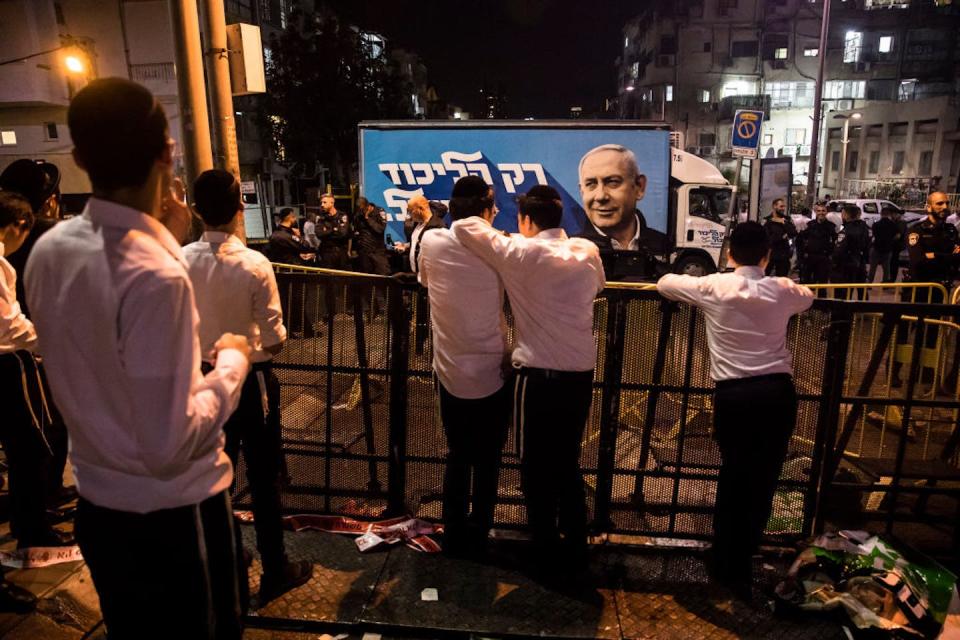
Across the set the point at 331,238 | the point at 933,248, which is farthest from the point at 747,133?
the point at 331,238

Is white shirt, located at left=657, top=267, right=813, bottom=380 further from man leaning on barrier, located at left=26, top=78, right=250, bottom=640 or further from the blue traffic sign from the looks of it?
the blue traffic sign

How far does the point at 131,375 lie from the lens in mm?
1565

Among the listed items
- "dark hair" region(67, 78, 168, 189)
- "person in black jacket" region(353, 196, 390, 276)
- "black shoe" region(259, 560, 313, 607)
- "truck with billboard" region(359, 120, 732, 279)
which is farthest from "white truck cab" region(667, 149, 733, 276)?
"dark hair" region(67, 78, 168, 189)

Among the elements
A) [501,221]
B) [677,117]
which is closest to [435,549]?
[501,221]

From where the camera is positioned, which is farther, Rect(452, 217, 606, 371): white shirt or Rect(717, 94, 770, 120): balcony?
Rect(717, 94, 770, 120): balcony

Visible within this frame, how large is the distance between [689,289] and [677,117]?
171 feet

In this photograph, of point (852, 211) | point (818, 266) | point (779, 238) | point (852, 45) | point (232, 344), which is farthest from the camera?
point (852, 45)

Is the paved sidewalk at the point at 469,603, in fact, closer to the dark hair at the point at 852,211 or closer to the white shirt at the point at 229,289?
the white shirt at the point at 229,289

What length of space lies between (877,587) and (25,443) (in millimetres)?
4564

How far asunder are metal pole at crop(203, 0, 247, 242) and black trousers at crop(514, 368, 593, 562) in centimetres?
331

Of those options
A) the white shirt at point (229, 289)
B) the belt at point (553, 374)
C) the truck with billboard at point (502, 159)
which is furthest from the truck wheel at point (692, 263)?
the white shirt at point (229, 289)

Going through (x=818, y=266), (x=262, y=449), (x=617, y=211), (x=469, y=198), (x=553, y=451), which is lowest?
(x=818, y=266)

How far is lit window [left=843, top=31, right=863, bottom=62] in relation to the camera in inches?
1810

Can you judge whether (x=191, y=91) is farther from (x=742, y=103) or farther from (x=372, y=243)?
(x=742, y=103)
